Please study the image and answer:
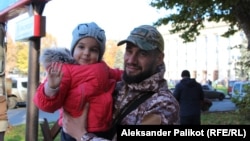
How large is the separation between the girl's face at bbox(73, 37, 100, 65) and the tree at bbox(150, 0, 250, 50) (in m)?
10.3

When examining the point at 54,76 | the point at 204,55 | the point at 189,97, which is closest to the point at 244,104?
the point at 189,97

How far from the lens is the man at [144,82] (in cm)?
201

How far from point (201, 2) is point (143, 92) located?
452 inches

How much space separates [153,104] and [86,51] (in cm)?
60

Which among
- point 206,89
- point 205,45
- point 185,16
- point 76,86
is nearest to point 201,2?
point 185,16

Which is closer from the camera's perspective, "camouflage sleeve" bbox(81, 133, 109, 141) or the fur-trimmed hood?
"camouflage sleeve" bbox(81, 133, 109, 141)

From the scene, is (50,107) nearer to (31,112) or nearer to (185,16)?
Answer: (31,112)

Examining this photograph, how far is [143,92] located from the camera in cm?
210

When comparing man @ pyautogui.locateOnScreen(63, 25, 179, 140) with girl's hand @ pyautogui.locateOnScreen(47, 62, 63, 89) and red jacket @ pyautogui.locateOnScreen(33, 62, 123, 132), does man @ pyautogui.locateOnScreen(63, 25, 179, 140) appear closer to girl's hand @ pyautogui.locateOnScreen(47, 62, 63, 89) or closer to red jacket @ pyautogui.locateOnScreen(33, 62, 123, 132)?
red jacket @ pyautogui.locateOnScreen(33, 62, 123, 132)

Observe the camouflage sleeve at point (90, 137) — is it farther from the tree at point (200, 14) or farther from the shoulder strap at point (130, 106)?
the tree at point (200, 14)

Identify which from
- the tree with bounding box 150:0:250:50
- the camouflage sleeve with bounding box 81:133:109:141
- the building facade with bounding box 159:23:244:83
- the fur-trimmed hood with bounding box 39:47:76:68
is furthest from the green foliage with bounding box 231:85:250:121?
the building facade with bounding box 159:23:244:83

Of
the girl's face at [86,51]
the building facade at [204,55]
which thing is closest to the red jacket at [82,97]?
the girl's face at [86,51]

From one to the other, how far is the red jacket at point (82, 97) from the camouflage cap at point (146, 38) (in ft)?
0.97

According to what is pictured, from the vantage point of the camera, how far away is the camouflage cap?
6.80 feet
